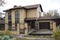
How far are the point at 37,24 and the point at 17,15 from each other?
4742mm

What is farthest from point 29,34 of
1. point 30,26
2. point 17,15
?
point 17,15

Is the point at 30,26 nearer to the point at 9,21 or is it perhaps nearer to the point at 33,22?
the point at 33,22

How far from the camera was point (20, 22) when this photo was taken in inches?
1507

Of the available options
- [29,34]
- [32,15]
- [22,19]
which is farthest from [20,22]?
[29,34]

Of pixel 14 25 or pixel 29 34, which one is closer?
pixel 29 34

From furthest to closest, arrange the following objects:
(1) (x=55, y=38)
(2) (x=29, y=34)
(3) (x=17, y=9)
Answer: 1. (3) (x=17, y=9)
2. (2) (x=29, y=34)
3. (1) (x=55, y=38)

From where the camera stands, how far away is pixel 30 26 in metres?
37.3

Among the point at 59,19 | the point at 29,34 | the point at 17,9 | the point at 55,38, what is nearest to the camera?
the point at 55,38

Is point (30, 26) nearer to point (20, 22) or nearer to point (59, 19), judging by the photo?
point (20, 22)

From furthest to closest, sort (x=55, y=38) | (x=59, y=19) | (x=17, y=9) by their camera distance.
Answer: (x=17, y=9) < (x=59, y=19) < (x=55, y=38)

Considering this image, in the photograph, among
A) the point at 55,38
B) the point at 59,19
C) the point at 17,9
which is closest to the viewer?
the point at 55,38

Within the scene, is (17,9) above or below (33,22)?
above

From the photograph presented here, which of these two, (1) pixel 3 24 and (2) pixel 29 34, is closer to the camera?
(2) pixel 29 34

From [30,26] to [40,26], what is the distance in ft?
7.87
